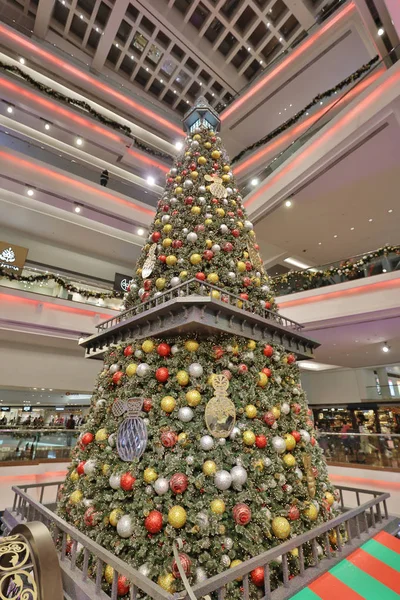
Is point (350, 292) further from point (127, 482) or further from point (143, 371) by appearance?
point (127, 482)

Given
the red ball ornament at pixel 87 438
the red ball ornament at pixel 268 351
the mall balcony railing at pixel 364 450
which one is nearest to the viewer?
the red ball ornament at pixel 87 438

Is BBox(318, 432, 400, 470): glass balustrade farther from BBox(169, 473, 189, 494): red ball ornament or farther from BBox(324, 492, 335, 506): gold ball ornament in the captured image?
BBox(169, 473, 189, 494): red ball ornament

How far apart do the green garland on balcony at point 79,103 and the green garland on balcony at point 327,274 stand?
7.12 m

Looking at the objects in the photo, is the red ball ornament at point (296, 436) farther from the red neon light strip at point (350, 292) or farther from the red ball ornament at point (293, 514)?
the red neon light strip at point (350, 292)

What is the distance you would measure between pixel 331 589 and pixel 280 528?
43 cm

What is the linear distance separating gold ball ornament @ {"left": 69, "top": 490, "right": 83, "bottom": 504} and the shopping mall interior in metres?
0.18

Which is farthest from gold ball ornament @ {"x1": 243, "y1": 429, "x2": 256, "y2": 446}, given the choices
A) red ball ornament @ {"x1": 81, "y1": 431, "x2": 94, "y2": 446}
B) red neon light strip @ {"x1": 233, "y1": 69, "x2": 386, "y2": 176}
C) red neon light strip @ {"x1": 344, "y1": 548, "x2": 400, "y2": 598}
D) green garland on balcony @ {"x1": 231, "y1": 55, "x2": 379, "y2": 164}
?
green garland on balcony @ {"x1": 231, "y1": 55, "x2": 379, "y2": 164}

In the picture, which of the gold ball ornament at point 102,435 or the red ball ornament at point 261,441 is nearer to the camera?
the red ball ornament at point 261,441

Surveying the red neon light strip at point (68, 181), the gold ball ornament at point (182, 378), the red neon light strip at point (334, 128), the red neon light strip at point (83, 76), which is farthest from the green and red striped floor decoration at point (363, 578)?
the red neon light strip at point (83, 76)

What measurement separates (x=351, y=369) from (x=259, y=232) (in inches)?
310

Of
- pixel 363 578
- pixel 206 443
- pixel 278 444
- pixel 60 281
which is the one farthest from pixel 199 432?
pixel 60 281

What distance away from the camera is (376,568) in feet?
7.49

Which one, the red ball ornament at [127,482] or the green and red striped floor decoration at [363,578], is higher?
the red ball ornament at [127,482]

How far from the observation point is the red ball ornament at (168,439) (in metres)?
2.12
